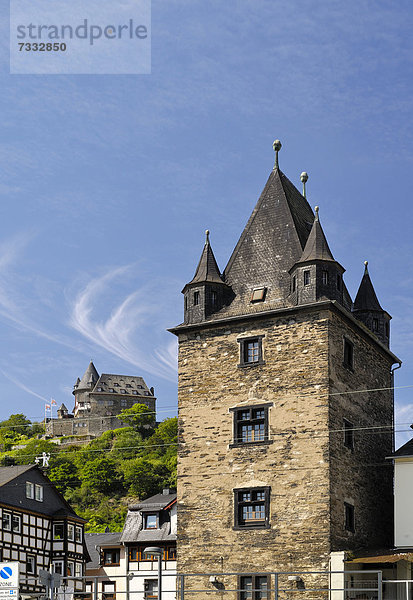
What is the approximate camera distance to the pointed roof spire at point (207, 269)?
39031 mm

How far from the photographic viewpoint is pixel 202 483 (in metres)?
36.3

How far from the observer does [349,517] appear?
116 feet

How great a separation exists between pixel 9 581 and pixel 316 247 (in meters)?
16.9

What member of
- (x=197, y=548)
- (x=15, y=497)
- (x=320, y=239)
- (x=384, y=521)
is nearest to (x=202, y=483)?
(x=197, y=548)

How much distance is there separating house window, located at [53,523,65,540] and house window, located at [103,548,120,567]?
6.09 m

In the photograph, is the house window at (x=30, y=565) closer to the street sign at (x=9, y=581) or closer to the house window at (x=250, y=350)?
the house window at (x=250, y=350)

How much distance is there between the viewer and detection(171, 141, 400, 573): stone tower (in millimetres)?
34344

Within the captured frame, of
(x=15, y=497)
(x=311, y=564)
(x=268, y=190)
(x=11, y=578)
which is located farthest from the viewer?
(x=15, y=497)

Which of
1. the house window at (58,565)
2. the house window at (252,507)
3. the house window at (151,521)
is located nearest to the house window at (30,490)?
the house window at (58,565)

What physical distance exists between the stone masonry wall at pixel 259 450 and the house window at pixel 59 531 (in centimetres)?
2233

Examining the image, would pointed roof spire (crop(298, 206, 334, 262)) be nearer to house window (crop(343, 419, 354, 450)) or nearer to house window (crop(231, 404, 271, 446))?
house window (crop(231, 404, 271, 446))

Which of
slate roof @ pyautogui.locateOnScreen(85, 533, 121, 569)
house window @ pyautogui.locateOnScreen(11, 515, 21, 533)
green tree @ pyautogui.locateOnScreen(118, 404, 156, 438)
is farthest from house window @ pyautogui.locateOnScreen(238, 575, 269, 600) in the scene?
green tree @ pyautogui.locateOnScreen(118, 404, 156, 438)

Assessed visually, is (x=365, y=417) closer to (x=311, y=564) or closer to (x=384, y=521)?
(x=384, y=521)

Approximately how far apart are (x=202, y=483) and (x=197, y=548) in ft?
7.45
